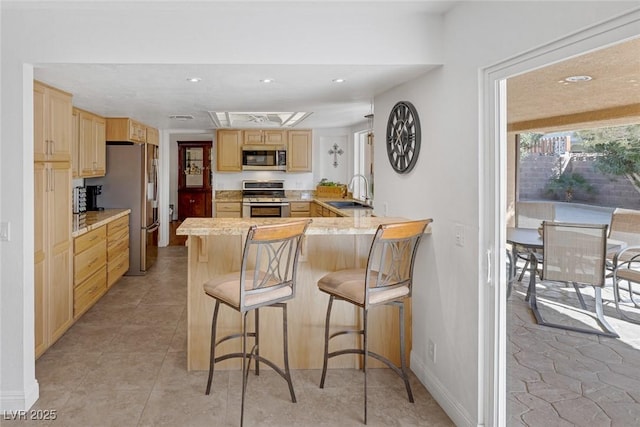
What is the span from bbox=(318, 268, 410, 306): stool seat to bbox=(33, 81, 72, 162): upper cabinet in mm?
2229

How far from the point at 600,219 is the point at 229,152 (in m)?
6.40

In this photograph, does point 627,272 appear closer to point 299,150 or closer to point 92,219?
point 92,219

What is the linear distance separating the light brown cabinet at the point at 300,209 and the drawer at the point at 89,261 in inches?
122

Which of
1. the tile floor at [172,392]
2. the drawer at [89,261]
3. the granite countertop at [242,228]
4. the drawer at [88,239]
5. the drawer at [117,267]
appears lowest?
the tile floor at [172,392]

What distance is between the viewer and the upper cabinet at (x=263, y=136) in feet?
24.4

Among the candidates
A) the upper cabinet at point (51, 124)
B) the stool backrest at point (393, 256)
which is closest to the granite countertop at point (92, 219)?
the upper cabinet at point (51, 124)

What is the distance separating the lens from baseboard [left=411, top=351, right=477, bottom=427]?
246 cm

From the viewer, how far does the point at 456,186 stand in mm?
2578

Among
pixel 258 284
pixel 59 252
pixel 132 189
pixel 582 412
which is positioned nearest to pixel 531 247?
pixel 582 412

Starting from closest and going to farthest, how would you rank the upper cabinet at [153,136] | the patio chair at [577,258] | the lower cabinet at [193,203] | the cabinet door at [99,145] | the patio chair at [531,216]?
1. the patio chair at [577,258]
2. the patio chair at [531,216]
3. the cabinet door at [99,145]
4. the upper cabinet at [153,136]
5. the lower cabinet at [193,203]

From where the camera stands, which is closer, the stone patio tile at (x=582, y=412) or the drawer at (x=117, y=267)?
the stone patio tile at (x=582, y=412)

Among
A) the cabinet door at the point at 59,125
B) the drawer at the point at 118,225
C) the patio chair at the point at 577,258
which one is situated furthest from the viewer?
the drawer at the point at 118,225

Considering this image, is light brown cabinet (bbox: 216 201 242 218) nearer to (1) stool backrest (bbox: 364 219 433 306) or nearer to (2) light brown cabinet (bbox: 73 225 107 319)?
(2) light brown cabinet (bbox: 73 225 107 319)

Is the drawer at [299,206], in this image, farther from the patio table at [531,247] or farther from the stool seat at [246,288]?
the patio table at [531,247]
